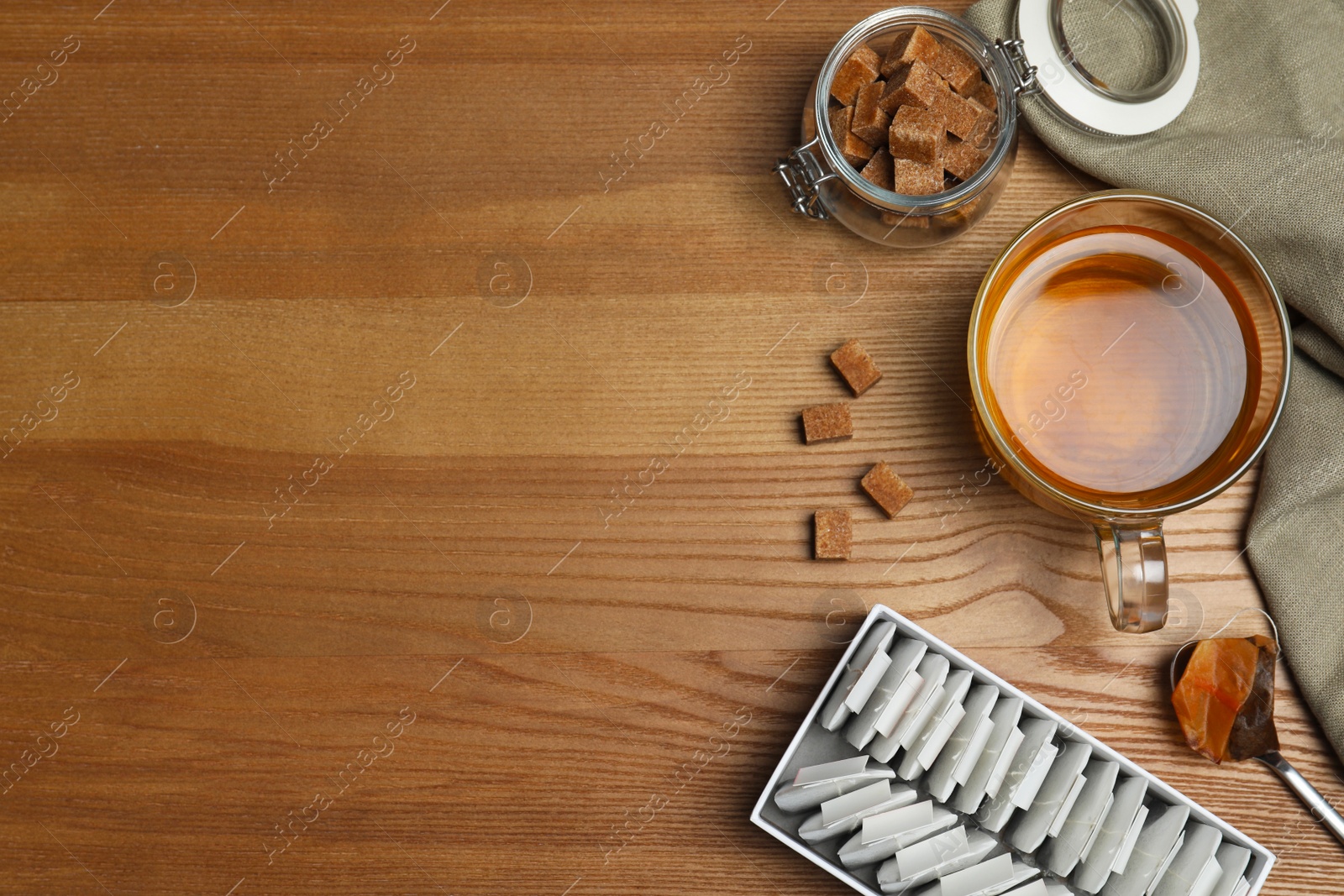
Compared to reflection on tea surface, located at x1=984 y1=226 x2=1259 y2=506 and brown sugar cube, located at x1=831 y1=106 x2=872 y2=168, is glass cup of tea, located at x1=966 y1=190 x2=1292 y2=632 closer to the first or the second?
reflection on tea surface, located at x1=984 y1=226 x2=1259 y2=506

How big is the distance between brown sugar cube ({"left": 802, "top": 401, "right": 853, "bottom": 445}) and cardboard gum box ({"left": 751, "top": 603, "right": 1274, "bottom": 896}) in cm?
14

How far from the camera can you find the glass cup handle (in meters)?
0.59

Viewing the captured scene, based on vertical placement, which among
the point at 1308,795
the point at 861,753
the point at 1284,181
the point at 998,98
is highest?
the point at 998,98

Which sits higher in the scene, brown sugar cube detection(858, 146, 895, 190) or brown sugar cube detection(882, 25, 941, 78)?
brown sugar cube detection(882, 25, 941, 78)

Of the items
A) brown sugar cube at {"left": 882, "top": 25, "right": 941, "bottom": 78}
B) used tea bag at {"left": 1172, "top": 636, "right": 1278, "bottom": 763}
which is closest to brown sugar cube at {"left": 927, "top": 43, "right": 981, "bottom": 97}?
brown sugar cube at {"left": 882, "top": 25, "right": 941, "bottom": 78}

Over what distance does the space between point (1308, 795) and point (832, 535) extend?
413mm

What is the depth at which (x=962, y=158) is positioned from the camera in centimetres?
64

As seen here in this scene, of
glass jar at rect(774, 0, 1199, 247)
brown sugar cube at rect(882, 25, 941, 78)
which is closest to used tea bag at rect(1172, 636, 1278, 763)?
glass jar at rect(774, 0, 1199, 247)

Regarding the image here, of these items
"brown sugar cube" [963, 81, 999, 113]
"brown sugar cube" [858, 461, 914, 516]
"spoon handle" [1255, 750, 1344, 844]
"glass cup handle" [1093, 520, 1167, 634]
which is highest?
"brown sugar cube" [963, 81, 999, 113]

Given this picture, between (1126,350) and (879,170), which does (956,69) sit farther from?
(1126,350)

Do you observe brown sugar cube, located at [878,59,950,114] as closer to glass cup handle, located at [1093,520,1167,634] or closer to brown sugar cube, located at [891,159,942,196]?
brown sugar cube, located at [891,159,942,196]

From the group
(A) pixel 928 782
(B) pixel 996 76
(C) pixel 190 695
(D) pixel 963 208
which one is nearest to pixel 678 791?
(A) pixel 928 782

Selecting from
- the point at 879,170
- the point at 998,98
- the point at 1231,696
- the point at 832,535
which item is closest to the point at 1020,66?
the point at 998,98

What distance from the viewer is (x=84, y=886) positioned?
0.67 metres
